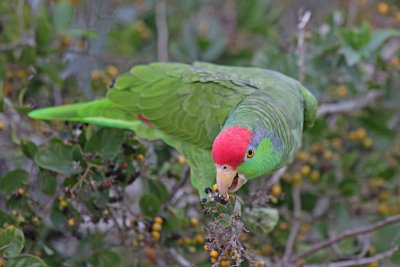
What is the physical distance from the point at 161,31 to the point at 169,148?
91 centimetres

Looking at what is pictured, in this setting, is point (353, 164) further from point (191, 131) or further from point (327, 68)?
point (191, 131)

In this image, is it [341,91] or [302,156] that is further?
[341,91]

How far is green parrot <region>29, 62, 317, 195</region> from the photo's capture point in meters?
1.92

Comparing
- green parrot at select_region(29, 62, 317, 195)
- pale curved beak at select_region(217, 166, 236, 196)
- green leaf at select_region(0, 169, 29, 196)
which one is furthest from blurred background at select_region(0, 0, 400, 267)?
pale curved beak at select_region(217, 166, 236, 196)

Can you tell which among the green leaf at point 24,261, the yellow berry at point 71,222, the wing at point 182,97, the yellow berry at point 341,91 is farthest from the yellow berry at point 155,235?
the yellow berry at point 341,91

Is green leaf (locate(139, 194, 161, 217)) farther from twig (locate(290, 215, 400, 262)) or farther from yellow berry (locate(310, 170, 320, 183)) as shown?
yellow berry (locate(310, 170, 320, 183))

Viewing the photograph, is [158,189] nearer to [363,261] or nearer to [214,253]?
[214,253]

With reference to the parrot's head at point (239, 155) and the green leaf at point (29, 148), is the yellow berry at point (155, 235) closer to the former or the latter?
the parrot's head at point (239, 155)

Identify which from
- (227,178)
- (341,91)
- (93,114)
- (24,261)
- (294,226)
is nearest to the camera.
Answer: (24,261)

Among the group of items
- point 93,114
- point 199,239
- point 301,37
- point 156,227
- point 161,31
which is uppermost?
point 301,37

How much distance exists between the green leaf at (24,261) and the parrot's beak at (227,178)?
68 cm

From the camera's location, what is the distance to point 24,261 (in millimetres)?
1666

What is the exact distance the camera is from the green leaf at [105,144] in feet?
6.95

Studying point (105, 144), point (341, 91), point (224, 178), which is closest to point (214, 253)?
point (224, 178)
